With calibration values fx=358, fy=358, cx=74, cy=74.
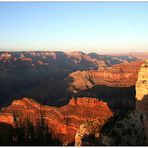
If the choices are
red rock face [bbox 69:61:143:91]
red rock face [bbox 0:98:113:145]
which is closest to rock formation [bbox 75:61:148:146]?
red rock face [bbox 0:98:113:145]

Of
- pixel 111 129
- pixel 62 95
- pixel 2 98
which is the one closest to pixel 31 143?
pixel 111 129

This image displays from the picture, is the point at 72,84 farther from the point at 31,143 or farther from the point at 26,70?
the point at 31,143

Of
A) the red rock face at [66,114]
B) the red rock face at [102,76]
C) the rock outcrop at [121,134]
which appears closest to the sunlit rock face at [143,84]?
the rock outcrop at [121,134]

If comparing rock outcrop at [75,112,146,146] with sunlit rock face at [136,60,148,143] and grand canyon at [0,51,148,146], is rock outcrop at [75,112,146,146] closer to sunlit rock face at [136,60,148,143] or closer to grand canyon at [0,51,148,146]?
grand canyon at [0,51,148,146]

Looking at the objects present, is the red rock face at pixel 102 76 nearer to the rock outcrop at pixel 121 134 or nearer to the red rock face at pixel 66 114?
the red rock face at pixel 66 114

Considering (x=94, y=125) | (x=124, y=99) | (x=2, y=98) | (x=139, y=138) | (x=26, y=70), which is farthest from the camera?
(x=26, y=70)

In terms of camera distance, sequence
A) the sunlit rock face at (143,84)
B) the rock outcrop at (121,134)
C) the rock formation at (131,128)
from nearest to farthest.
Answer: the rock outcrop at (121,134), the rock formation at (131,128), the sunlit rock face at (143,84)

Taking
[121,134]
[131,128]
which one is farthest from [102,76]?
[121,134]

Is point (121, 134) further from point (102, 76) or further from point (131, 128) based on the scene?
point (102, 76)
